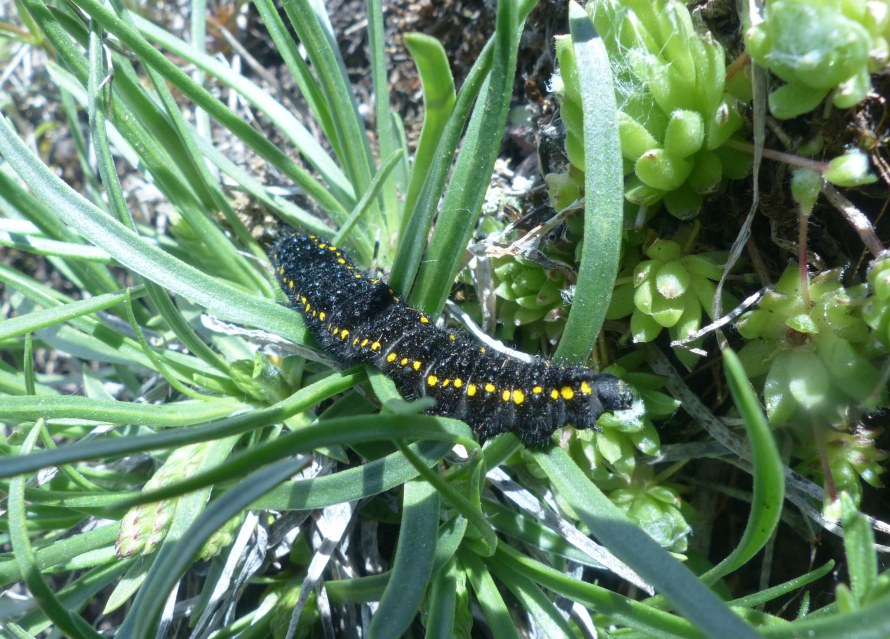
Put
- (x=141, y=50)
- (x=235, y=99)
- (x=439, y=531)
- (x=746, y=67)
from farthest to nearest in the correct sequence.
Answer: (x=235, y=99) → (x=141, y=50) → (x=439, y=531) → (x=746, y=67)

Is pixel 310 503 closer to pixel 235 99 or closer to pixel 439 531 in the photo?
pixel 439 531

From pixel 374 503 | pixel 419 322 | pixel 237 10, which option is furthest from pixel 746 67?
pixel 237 10

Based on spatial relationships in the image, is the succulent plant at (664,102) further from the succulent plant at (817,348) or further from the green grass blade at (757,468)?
the green grass blade at (757,468)

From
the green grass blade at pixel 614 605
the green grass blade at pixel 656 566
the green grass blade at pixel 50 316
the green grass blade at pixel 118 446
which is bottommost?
the green grass blade at pixel 614 605

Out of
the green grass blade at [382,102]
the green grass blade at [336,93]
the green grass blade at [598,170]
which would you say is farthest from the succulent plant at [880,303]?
the green grass blade at [336,93]

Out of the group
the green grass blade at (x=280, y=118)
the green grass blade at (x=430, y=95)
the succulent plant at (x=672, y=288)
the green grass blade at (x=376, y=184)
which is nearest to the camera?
the green grass blade at (x=430, y=95)

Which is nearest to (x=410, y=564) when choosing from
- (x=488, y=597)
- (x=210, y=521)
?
(x=488, y=597)

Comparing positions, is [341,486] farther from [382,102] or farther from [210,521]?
[382,102]
